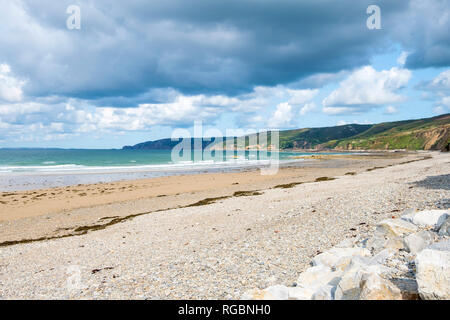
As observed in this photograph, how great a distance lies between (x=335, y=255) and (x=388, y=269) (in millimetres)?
1721

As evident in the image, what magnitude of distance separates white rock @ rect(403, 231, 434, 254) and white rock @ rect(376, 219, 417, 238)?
2.24 ft

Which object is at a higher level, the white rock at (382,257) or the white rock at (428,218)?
the white rock at (428,218)

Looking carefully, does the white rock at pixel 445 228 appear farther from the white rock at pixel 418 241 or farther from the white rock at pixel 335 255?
the white rock at pixel 335 255

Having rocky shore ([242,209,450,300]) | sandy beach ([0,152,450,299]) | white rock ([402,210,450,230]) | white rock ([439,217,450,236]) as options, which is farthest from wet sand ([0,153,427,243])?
white rock ([439,217,450,236])

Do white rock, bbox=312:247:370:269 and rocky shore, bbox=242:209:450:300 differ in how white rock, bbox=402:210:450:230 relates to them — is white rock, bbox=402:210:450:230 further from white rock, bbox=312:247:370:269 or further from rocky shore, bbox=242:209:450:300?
white rock, bbox=312:247:370:269

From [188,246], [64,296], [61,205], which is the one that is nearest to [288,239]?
[188,246]

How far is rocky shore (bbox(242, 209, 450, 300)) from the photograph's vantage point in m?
4.57

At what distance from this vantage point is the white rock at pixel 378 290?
15.0ft

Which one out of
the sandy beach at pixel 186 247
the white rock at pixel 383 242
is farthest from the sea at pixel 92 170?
the white rock at pixel 383 242

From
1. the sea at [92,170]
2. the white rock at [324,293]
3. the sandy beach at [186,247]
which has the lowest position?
the sea at [92,170]
